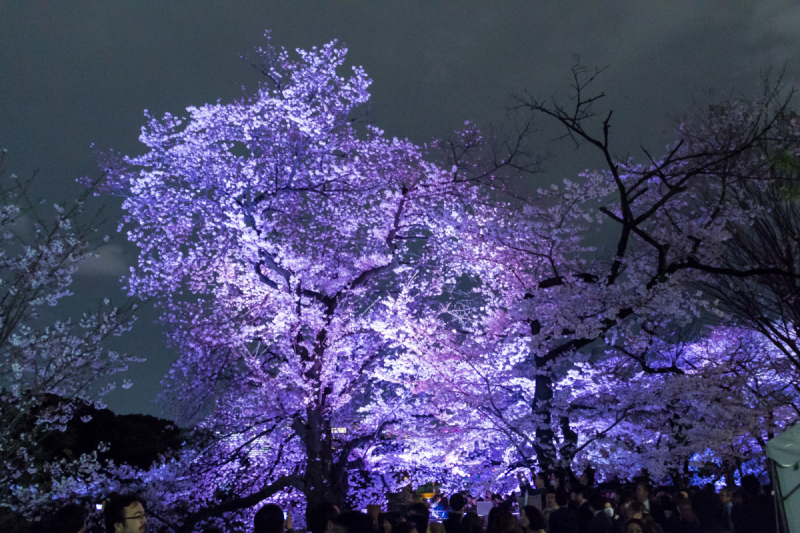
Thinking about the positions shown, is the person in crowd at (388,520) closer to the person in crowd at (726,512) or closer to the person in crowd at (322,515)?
the person in crowd at (322,515)

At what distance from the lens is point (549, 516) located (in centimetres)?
566

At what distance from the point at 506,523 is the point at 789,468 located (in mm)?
2205

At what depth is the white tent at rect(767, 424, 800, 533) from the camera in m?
4.11

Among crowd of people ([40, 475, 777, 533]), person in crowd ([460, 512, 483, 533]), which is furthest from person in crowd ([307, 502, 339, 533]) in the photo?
person in crowd ([460, 512, 483, 533])

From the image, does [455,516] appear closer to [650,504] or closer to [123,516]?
[650,504]

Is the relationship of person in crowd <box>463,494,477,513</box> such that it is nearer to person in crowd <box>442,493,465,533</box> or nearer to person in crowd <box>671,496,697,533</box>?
person in crowd <box>442,493,465,533</box>

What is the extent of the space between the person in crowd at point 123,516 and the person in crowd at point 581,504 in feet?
13.9

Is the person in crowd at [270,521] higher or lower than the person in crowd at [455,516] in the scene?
lower

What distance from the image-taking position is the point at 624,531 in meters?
5.18

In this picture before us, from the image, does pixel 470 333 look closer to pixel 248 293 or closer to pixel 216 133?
pixel 248 293

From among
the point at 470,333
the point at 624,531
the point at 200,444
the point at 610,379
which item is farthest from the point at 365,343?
the point at 624,531

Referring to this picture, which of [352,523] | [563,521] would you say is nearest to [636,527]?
[563,521]

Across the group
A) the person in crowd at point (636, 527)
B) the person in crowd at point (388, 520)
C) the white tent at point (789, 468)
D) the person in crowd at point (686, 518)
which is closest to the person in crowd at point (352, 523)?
the person in crowd at point (388, 520)

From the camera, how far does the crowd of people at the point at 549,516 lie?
3.48m
